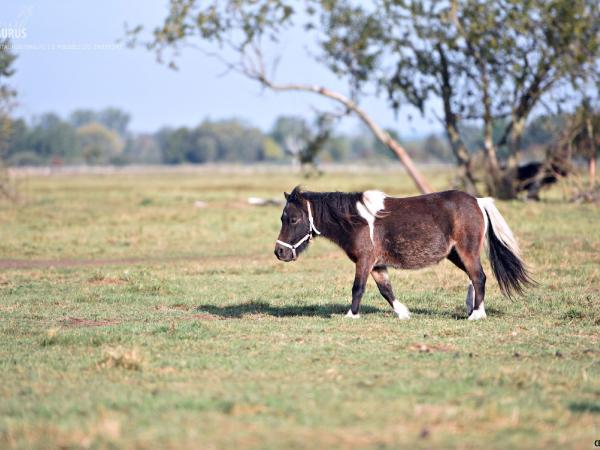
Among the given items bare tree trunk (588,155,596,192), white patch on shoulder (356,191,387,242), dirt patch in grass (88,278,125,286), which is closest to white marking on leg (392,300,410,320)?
white patch on shoulder (356,191,387,242)

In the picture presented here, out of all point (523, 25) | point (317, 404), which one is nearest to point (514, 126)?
point (523, 25)

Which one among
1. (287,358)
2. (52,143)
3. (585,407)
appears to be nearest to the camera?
(585,407)

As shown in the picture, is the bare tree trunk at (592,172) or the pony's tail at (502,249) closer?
the pony's tail at (502,249)

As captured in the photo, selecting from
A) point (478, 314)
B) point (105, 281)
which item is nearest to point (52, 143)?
point (105, 281)

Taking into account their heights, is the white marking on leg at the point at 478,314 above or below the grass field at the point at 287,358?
above

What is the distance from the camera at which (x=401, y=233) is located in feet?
35.4

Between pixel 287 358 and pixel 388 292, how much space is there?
2.81 metres

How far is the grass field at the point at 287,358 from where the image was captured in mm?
5895

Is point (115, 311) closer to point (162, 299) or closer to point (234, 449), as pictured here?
point (162, 299)

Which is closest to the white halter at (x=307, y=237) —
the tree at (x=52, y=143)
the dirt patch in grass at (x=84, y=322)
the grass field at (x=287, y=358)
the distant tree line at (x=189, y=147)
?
the grass field at (x=287, y=358)

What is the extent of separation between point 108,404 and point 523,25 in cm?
2704

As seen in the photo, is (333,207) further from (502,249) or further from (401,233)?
(502,249)

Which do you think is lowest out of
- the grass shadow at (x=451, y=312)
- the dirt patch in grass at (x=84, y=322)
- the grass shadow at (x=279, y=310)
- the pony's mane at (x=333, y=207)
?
the dirt patch in grass at (x=84, y=322)

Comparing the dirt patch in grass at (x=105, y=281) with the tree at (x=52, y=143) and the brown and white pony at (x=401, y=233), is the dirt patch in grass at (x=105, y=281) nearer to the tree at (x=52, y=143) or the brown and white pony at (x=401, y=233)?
the brown and white pony at (x=401, y=233)
